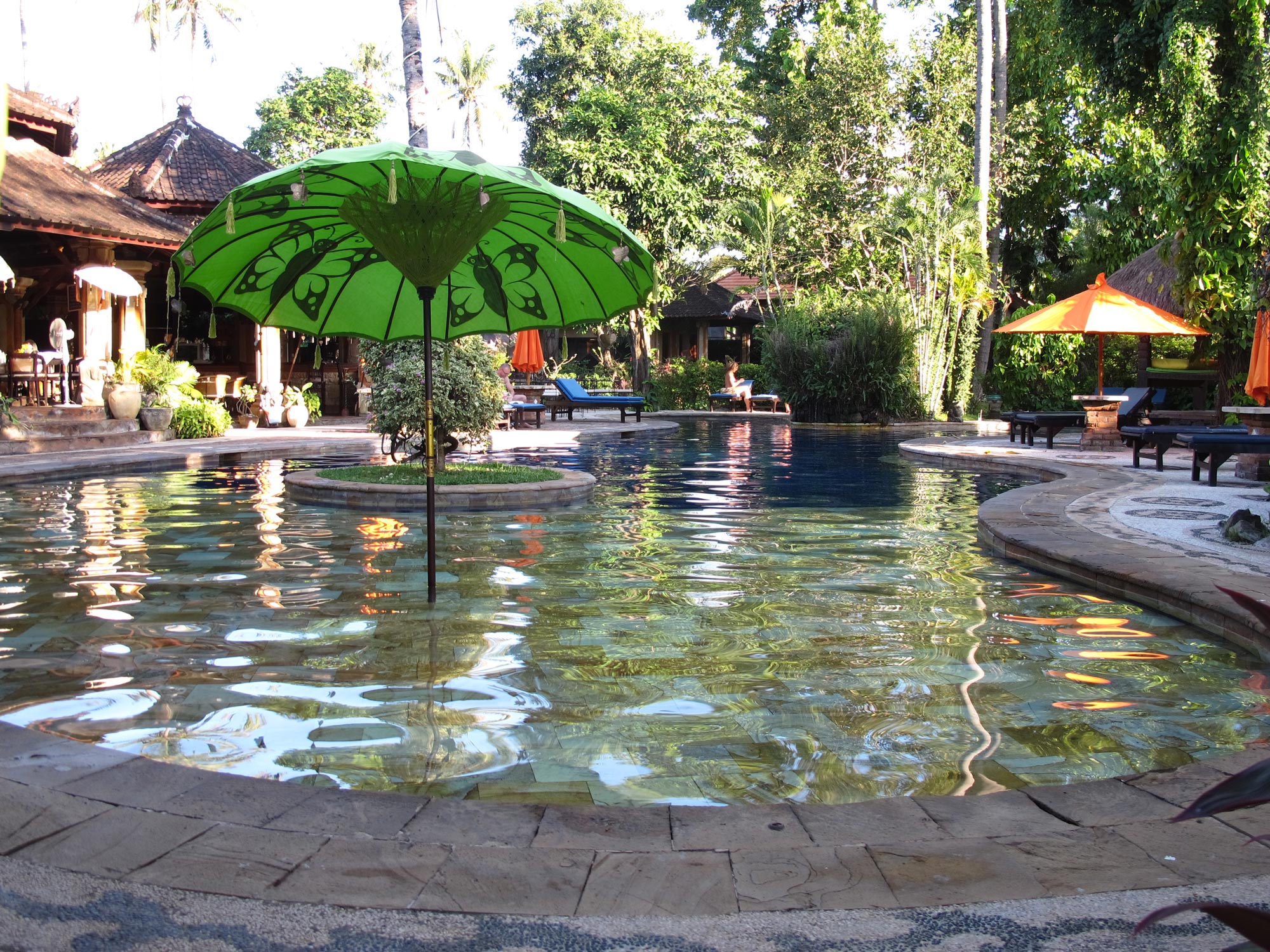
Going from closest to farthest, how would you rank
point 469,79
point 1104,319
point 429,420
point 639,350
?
point 429,420 → point 1104,319 → point 639,350 → point 469,79

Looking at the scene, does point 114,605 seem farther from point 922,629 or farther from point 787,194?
point 787,194

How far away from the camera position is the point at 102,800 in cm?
315

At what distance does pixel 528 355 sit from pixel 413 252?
1879 centimetres

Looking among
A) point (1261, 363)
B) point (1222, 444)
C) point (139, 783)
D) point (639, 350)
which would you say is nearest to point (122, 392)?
point (1222, 444)

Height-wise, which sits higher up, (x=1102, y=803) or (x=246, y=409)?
(x=246, y=409)

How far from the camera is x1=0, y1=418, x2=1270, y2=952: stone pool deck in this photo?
2553mm

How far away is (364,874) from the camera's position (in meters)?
2.77

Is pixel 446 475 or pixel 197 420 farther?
pixel 197 420

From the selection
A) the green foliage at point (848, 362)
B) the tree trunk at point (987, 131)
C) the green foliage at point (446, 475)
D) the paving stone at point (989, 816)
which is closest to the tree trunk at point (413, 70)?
the green foliage at point (848, 362)

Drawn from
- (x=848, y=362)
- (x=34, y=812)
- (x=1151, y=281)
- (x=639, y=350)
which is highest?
(x=1151, y=281)

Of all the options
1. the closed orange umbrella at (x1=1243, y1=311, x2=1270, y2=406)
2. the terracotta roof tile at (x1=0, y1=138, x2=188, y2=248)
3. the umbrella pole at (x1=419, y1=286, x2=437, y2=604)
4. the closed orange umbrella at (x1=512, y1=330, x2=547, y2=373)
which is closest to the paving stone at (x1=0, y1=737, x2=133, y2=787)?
the umbrella pole at (x1=419, y1=286, x2=437, y2=604)

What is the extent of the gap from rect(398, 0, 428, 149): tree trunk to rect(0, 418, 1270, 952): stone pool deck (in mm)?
18703

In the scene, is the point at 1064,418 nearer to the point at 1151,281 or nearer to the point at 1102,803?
the point at 1151,281

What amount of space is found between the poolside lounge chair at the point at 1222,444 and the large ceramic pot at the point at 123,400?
1424cm
